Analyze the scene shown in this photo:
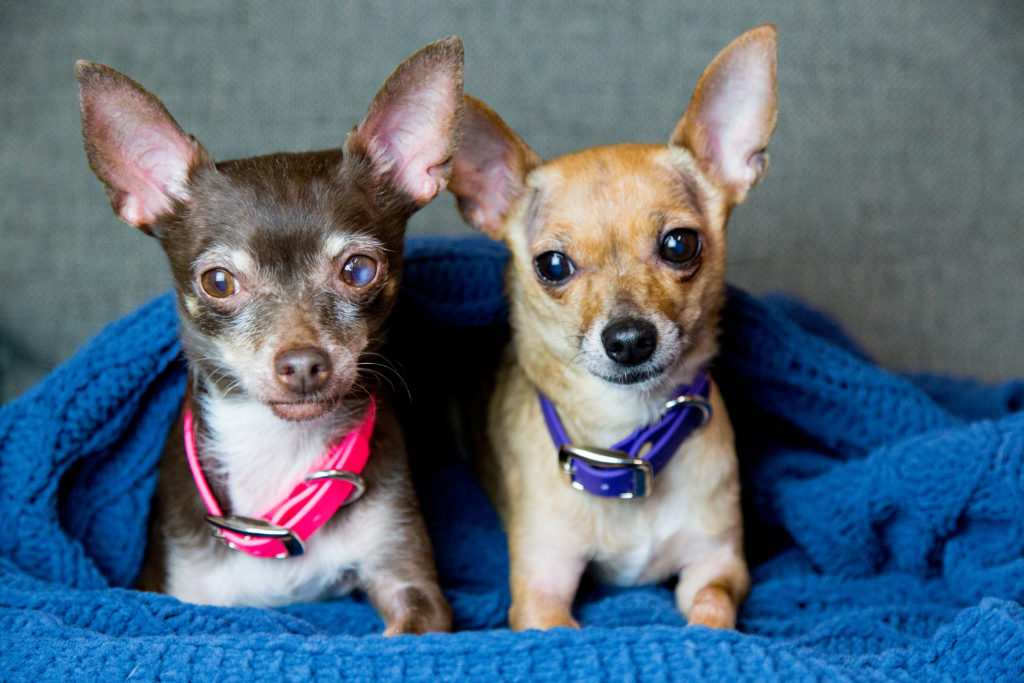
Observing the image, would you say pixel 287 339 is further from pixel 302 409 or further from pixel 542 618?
pixel 542 618

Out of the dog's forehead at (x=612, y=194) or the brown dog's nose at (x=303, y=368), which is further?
the dog's forehead at (x=612, y=194)

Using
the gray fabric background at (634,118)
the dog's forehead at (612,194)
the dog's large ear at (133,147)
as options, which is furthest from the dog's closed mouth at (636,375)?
the gray fabric background at (634,118)

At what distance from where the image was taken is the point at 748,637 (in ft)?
5.29

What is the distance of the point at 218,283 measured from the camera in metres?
1.74

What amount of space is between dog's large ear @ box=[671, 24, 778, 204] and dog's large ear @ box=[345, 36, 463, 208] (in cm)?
57

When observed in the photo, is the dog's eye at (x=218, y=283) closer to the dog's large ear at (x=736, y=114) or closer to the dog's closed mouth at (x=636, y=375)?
the dog's closed mouth at (x=636, y=375)

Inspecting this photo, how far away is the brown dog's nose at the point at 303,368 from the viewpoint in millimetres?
1612

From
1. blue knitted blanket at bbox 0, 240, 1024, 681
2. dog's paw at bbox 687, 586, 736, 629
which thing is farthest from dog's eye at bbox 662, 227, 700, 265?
dog's paw at bbox 687, 586, 736, 629

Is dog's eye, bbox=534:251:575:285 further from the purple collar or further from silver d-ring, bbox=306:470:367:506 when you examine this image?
silver d-ring, bbox=306:470:367:506

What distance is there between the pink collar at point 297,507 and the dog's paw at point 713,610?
75 centimetres

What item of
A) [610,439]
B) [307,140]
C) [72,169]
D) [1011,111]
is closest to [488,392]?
[610,439]

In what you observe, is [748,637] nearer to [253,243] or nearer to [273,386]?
[273,386]

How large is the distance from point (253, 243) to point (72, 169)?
1.41m

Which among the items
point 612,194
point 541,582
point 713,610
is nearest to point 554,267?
point 612,194
